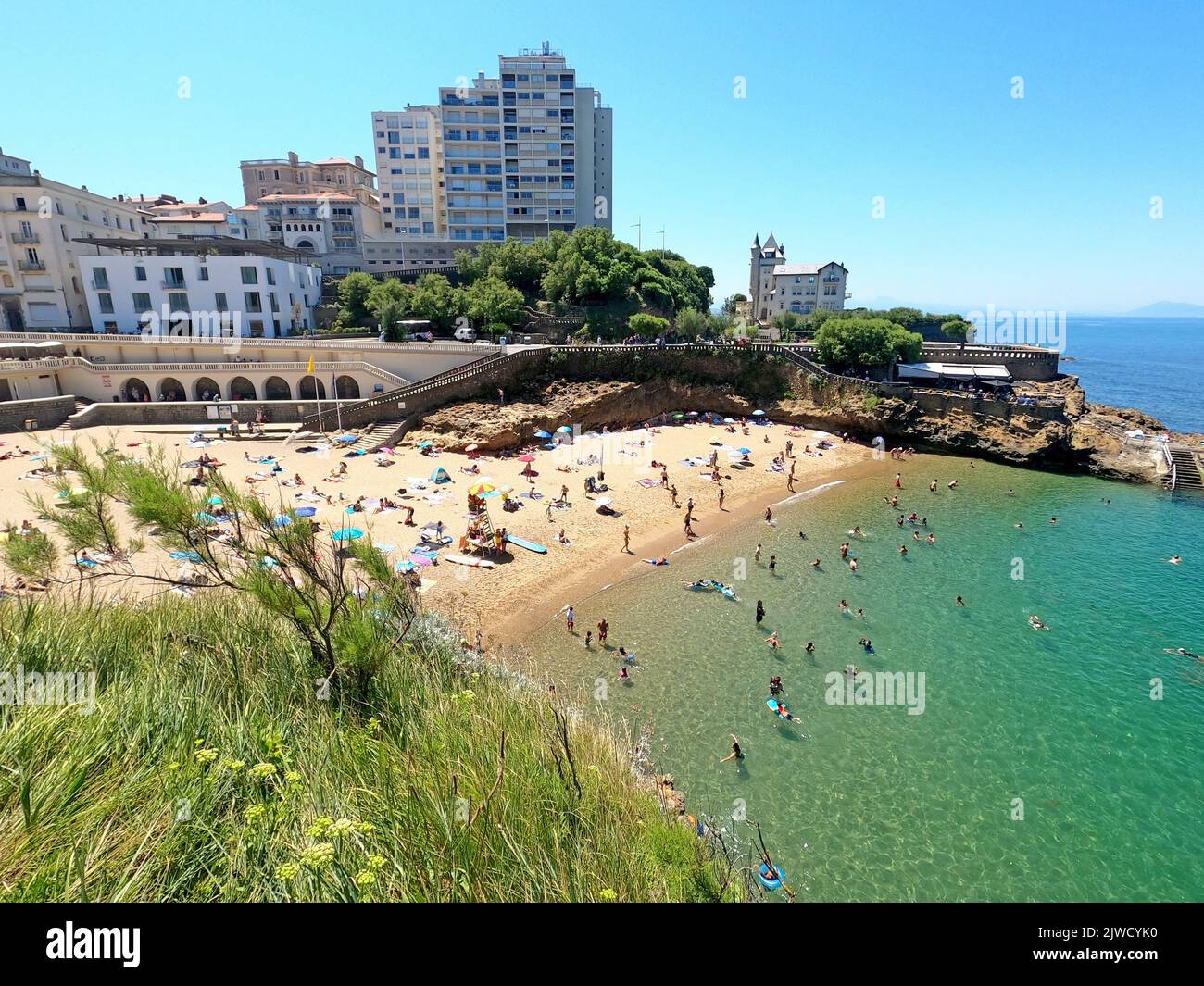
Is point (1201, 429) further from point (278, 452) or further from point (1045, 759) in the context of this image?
point (278, 452)

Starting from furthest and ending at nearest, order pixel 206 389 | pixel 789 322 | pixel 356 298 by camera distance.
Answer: pixel 789 322, pixel 356 298, pixel 206 389

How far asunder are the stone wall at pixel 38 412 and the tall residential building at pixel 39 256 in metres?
16.3

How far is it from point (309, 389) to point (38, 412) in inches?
663

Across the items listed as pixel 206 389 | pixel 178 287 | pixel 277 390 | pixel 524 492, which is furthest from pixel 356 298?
pixel 524 492

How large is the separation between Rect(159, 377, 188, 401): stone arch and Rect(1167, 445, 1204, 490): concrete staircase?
72.4 metres

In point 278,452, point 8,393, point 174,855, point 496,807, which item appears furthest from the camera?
point 8,393

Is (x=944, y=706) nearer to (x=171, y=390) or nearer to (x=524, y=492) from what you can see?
(x=524, y=492)

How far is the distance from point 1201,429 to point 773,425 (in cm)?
4577

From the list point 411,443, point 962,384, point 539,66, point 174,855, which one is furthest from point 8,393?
point 962,384

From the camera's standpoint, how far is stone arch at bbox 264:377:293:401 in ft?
151

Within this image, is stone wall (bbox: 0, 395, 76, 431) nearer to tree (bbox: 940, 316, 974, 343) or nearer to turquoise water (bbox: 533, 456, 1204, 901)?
turquoise water (bbox: 533, 456, 1204, 901)

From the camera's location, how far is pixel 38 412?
132 feet

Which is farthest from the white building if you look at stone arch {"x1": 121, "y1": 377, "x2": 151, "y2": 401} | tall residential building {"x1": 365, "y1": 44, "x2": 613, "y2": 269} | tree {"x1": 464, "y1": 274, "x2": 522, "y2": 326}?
tall residential building {"x1": 365, "y1": 44, "x2": 613, "y2": 269}
